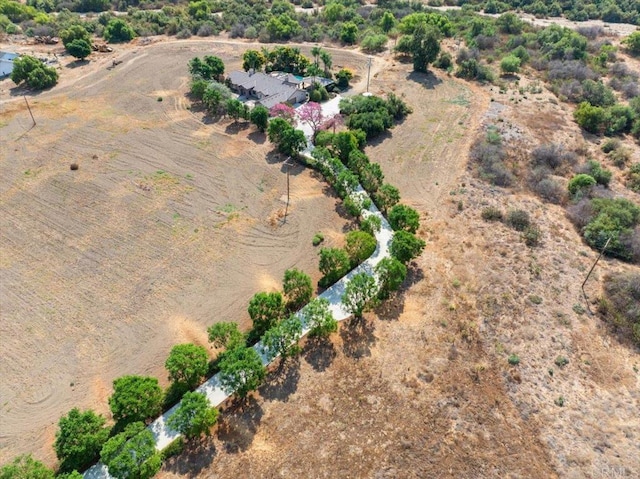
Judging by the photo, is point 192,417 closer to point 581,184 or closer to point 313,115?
point 313,115

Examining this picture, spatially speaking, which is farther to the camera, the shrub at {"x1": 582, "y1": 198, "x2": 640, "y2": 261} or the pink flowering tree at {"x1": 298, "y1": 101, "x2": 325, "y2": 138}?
the pink flowering tree at {"x1": 298, "y1": 101, "x2": 325, "y2": 138}

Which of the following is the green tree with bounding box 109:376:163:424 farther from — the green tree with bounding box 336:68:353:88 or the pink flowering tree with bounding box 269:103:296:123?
the green tree with bounding box 336:68:353:88

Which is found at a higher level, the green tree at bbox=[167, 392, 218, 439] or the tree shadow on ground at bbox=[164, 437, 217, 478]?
the green tree at bbox=[167, 392, 218, 439]

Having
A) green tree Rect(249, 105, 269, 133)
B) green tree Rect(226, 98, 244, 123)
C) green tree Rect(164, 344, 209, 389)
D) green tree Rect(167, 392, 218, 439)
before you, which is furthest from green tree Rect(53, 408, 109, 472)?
green tree Rect(226, 98, 244, 123)

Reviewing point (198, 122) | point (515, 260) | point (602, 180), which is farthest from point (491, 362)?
point (198, 122)

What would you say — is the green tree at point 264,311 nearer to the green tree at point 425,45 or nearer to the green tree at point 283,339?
the green tree at point 283,339

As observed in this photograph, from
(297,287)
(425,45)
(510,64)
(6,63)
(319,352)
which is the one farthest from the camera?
(6,63)

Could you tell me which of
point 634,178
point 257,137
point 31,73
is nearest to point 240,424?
point 257,137
